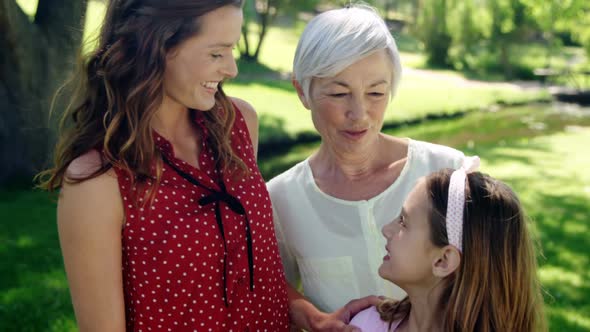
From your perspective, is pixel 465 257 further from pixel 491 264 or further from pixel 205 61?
pixel 205 61

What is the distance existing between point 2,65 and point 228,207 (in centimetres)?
571

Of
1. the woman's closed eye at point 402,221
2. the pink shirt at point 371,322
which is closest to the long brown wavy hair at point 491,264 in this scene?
the woman's closed eye at point 402,221

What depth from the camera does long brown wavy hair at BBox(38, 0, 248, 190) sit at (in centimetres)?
221

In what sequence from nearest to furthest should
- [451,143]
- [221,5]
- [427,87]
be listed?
[221,5], [451,143], [427,87]

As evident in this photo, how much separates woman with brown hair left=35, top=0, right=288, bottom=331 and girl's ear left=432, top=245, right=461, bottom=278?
1.94 ft

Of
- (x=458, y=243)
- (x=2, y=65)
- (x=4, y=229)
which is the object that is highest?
(x=458, y=243)

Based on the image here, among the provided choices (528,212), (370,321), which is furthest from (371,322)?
(528,212)

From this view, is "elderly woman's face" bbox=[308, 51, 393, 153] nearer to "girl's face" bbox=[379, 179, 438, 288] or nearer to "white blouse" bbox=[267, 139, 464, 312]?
"white blouse" bbox=[267, 139, 464, 312]

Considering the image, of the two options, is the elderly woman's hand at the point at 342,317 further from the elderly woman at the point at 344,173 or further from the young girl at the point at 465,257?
the young girl at the point at 465,257

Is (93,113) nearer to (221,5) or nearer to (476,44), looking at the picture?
(221,5)

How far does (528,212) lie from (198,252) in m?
5.57

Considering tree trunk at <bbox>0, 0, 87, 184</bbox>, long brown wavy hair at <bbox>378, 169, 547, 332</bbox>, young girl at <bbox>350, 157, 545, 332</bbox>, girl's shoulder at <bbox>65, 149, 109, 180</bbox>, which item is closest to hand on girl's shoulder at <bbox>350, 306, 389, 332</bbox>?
young girl at <bbox>350, 157, 545, 332</bbox>

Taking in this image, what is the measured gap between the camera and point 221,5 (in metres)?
2.24

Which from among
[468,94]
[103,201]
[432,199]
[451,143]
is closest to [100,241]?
[103,201]
